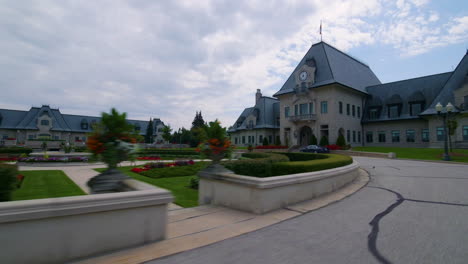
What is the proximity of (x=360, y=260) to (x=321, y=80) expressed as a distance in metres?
40.3

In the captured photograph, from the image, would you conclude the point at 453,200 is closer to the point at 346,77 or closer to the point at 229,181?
the point at 229,181

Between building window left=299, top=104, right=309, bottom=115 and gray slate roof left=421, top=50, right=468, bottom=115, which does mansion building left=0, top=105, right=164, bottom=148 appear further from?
gray slate roof left=421, top=50, right=468, bottom=115

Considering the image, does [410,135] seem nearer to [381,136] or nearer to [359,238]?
[381,136]

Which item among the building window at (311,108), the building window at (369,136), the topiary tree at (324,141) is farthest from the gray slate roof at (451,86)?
the building window at (311,108)

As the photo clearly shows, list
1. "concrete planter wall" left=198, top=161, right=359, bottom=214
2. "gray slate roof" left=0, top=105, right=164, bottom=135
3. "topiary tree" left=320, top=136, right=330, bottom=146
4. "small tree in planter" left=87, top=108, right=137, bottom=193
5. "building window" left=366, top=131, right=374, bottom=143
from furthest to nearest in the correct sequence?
"gray slate roof" left=0, top=105, right=164, bottom=135 < "building window" left=366, top=131, right=374, bottom=143 < "topiary tree" left=320, top=136, right=330, bottom=146 < "concrete planter wall" left=198, top=161, right=359, bottom=214 < "small tree in planter" left=87, top=108, right=137, bottom=193

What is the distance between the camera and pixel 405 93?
136 feet

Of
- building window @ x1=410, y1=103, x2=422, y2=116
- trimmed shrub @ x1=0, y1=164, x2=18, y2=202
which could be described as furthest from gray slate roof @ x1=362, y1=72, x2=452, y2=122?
trimmed shrub @ x1=0, y1=164, x2=18, y2=202

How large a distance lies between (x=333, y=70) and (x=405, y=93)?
14773 mm

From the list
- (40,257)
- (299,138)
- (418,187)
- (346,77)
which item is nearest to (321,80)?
(346,77)

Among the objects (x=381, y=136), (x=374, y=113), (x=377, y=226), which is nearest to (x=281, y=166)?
(x=377, y=226)

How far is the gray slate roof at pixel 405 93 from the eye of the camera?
3841cm

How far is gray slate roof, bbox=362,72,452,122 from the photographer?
1512 inches

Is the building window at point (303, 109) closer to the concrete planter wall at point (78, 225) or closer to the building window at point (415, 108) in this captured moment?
the building window at point (415, 108)

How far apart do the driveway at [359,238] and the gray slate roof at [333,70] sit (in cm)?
3516
